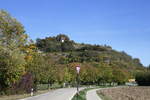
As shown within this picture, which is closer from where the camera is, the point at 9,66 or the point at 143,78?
the point at 9,66

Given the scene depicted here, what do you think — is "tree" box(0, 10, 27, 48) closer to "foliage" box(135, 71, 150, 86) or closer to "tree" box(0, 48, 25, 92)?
"tree" box(0, 48, 25, 92)

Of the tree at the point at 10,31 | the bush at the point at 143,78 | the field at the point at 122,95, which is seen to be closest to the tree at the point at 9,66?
the tree at the point at 10,31

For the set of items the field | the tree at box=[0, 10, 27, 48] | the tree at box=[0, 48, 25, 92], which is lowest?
the field

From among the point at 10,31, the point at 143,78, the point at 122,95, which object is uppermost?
the point at 10,31

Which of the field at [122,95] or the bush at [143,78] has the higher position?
the bush at [143,78]

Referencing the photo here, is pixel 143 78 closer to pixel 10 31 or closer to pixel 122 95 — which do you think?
pixel 122 95

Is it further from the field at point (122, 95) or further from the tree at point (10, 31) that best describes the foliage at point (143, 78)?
the tree at point (10, 31)

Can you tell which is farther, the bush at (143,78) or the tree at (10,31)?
the bush at (143,78)

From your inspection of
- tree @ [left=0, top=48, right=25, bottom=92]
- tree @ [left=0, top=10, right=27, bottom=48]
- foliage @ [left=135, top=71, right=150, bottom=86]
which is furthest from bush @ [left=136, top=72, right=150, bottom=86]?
tree @ [left=0, top=10, right=27, bottom=48]

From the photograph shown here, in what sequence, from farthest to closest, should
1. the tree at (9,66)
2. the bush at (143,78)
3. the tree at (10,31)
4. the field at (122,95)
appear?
the bush at (143,78)
the field at (122,95)
the tree at (9,66)
the tree at (10,31)

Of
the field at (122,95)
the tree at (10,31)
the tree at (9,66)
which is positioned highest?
the tree at (10,31)

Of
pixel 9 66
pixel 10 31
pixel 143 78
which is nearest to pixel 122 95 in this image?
pixel 9 66

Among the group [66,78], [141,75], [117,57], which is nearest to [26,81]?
[66,78]

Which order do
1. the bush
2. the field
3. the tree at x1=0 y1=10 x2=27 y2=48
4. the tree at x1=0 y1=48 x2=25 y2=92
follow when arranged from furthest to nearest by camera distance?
1. the bush
2. the field
3. the tree at x1=0 y1=48 x2=25 y2=92
4. the tree at x1=0 y1=10 x2=27 y2=48
